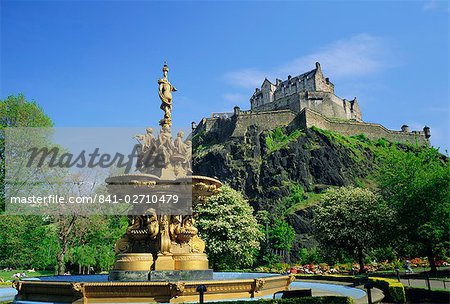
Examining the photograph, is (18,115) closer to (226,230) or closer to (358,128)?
(226,230)

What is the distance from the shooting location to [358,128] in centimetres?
10431

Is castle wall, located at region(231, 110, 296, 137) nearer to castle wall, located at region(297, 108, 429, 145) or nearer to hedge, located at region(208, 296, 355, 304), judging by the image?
castle wall, located at region(297, 108, 429, 145)

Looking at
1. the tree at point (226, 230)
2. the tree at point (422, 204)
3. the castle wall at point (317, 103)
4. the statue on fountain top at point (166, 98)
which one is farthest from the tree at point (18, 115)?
the castle wall at point (317, 103)

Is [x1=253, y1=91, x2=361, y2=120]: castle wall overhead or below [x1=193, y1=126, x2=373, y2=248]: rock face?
overhead

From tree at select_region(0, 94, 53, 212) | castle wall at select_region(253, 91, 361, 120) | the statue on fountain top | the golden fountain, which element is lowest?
the golden fountain

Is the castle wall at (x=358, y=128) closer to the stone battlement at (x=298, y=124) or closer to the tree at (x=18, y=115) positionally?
the stone battlement at (x=298, y=124)

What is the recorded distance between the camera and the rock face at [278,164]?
272 feet

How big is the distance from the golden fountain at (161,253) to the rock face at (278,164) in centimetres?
6332

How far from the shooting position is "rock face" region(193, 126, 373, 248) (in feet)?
272

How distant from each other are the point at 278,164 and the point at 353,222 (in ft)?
169

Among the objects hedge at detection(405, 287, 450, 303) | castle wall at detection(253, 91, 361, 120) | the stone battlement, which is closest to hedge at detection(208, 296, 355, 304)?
hedge at detection(405, 287, 450, 303)

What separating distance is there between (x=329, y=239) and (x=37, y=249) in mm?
27517

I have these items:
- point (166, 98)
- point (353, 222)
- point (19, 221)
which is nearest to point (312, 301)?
point (166, 98)

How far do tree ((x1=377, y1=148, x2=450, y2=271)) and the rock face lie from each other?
49056 mm
